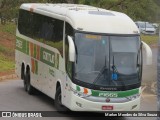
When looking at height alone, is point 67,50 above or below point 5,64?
above

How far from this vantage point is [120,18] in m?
14.6

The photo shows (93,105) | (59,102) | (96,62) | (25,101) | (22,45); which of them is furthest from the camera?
(22,45)

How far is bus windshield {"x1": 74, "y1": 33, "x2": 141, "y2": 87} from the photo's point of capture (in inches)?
534

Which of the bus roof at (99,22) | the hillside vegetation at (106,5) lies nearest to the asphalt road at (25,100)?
the bus roof at (99,22)

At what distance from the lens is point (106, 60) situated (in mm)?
13703

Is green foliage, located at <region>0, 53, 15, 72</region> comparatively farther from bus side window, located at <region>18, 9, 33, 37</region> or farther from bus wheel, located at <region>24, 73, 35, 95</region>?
bus wheel, located at <region>24, 73, 35, 95</region>

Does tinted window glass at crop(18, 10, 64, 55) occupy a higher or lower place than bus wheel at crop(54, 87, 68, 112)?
higher

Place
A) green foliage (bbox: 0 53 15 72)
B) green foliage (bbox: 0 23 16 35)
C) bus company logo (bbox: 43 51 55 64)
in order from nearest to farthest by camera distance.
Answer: bus company logo (bbox: 43 51 55 64) < green foliage (bbox: 0 53 15 72) < green foliage (bbox: 0 23 16 35)

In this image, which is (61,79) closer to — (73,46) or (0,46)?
(73,46)

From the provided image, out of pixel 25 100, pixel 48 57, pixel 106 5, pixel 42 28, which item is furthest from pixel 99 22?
pixel 106 5

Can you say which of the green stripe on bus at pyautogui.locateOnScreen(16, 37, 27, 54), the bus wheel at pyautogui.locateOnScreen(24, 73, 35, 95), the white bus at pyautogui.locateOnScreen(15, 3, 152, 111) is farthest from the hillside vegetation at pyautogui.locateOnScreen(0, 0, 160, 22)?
the white bus at pyautogui.locateOnScreen(15, 3, 152, 111)

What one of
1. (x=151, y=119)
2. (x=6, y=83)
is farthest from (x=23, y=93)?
(x=151, y=119)

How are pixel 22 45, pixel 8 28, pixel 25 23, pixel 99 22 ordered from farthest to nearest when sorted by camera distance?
pixel 8 28
pixel 22 45
pixel 25 23
pixel 99 22

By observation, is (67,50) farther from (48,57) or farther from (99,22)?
(48,57)
